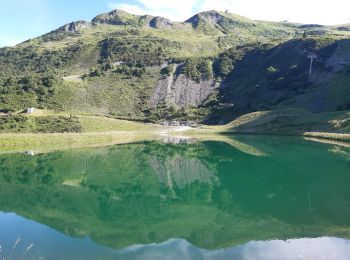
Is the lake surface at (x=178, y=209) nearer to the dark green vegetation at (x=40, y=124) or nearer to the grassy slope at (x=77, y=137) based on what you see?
the grassy slope at (x=77, y=137)

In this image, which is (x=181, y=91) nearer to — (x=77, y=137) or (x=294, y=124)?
(x=294, y=124)

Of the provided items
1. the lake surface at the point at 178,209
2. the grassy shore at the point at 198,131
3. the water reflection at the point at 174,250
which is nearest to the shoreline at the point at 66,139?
the grassy shore at the point at 198,131

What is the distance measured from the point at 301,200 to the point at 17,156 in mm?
44256

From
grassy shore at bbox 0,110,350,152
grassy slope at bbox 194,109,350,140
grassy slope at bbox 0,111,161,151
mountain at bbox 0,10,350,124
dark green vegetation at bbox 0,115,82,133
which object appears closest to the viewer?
grassy slope at bbox 0,111,161,151

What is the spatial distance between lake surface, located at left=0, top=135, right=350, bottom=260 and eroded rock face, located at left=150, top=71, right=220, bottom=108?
9934cm

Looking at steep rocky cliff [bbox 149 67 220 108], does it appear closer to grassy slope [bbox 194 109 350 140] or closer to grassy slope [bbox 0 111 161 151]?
grassy slope [bbox 194 109 350 140]

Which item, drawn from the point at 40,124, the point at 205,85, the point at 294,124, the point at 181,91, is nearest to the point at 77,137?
the point at 40,124

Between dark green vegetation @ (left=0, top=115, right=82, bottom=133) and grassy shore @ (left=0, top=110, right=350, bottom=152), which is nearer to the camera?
grassy shore @ (left=0, top=110, right=350, bottom=152)

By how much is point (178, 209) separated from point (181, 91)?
435 feet

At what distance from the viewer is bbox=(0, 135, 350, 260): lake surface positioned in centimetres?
1898

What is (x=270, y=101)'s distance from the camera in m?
134

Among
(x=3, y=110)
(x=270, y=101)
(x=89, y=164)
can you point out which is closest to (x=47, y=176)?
(x=89, y=164)

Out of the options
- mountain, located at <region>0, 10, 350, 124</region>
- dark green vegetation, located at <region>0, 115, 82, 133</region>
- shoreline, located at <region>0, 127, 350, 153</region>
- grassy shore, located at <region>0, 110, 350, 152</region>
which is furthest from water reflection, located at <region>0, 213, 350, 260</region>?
mountain, located at <region>0, 10, 350, 124</region>

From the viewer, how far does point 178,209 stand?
2748 centimetres
